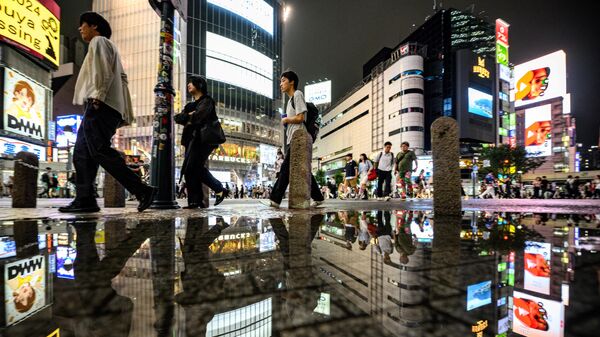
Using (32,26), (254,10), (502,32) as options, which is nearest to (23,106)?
(32,26)

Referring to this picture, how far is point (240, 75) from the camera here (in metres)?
51.3

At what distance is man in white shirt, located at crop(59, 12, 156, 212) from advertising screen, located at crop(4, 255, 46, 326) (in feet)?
9.62

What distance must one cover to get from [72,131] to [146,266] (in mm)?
49457

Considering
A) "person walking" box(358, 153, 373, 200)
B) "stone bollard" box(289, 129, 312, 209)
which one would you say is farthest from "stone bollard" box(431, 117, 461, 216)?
"person walking" box(358, 153, 373, 200)

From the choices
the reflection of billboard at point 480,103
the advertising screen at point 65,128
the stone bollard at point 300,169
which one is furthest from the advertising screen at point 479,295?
the reflection of billboard at point 480,103

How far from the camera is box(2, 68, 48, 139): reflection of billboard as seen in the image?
22969 millimetres

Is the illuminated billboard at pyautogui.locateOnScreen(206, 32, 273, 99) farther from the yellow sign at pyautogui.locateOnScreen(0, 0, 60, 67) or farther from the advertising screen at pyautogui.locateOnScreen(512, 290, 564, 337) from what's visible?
the advertising screen at pyautogui.locateOnScreen(512, 290, 564, 337)

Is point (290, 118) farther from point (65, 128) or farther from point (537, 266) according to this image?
point (65, 128)

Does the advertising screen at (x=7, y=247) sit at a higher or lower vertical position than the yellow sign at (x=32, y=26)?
lower

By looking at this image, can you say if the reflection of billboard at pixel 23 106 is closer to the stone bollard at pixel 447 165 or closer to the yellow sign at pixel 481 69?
the stone bollard at pixel 447 165

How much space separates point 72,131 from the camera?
134ft

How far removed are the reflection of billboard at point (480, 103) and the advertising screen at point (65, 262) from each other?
240 feet

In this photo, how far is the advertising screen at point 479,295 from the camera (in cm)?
75

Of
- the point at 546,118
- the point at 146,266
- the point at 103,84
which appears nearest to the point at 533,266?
the point at 146,266
